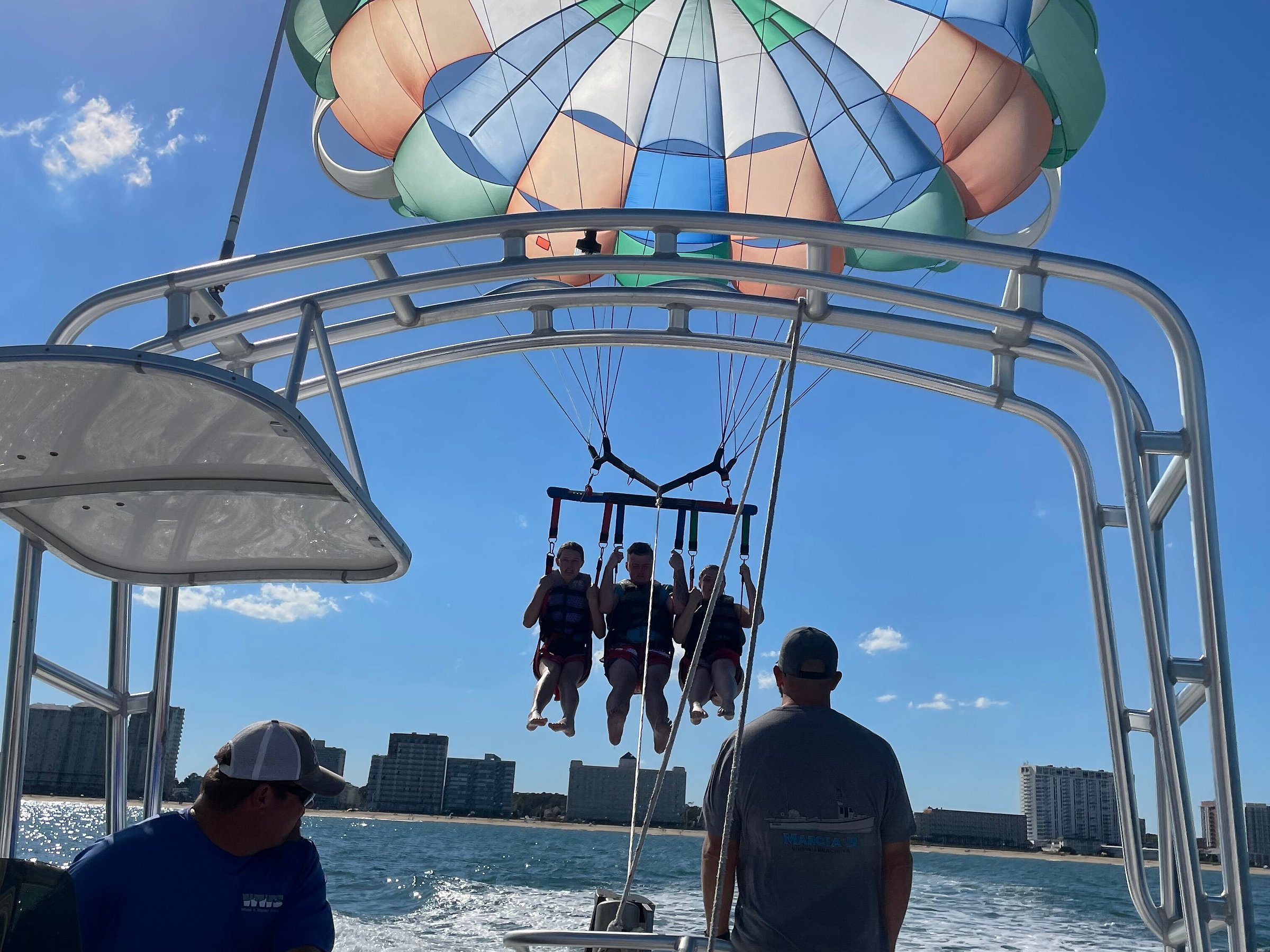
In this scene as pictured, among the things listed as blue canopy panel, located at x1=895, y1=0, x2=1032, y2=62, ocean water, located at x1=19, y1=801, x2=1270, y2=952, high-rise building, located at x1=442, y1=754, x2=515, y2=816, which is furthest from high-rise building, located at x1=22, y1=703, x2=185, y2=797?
high-rise building, located at x1=442, y1=754, x2=515, y2=816

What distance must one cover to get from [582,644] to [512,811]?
76.2 meters

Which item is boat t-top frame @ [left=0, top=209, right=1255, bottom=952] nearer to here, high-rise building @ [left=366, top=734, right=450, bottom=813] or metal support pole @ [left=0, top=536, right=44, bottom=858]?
metal support pole @ [left=0, top=536, right=44, bottom=858]

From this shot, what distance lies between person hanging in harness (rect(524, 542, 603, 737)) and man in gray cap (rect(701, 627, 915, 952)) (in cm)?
360

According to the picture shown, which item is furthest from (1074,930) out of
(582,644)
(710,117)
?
(710,117)

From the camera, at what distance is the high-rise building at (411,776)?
2702 inches

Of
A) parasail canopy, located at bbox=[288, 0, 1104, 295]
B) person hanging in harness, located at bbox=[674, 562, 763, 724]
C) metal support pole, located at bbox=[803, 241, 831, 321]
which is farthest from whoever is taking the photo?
person hanging in harness, located at bbox=[674, 562, 763, 724]

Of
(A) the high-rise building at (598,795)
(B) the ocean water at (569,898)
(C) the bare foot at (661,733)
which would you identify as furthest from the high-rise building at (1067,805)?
(C) the bare foot at (661,733)

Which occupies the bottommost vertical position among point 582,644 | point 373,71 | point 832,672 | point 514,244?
point 832,672

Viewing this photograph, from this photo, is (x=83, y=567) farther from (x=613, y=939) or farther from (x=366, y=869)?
(x=366, y=869)

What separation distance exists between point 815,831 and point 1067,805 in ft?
225

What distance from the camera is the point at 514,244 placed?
13.0 feet

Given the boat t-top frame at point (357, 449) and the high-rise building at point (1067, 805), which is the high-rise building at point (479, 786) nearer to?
the high-rise building at point (1067, 805)

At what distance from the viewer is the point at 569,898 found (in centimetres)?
2133

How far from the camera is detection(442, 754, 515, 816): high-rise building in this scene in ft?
241
